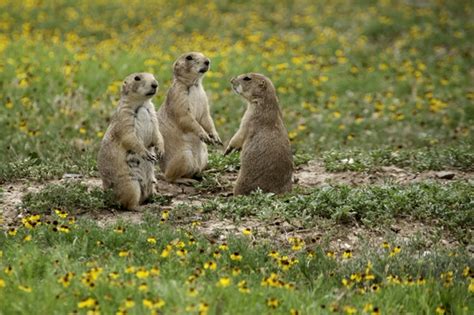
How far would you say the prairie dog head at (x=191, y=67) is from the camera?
9266 millimetres

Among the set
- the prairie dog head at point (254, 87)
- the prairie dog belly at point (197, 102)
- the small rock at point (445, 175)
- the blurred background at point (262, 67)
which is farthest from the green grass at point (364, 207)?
the blurred background at point (262, 67)

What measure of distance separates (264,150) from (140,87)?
1372mm

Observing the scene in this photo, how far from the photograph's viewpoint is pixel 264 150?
841 cm

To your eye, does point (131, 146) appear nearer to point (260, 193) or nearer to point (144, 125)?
point (144, 125)

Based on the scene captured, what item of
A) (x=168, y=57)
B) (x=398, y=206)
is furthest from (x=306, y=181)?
(x=168, y=57)

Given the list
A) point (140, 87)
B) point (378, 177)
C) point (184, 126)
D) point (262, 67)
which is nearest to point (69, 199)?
point (140, 87)

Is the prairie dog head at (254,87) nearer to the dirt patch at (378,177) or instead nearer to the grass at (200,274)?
the dirt patch at (378,177)

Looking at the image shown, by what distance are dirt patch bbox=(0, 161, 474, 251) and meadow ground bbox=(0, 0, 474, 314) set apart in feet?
0.07

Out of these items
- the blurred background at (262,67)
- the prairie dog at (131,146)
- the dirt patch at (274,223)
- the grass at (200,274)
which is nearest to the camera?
the grass at (200,274)

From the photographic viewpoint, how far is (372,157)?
9.92 m

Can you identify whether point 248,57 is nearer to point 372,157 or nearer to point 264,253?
point 372,157

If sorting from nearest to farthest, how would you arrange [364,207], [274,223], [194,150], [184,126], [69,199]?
[274,223], [364,207], [69,199], [184,126], [194,150]

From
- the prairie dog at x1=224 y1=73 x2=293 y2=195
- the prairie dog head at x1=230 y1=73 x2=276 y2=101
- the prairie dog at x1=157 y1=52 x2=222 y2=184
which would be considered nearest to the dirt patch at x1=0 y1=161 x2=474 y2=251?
the prairie dog at x1=157 y1=52 x2=222 y2=184

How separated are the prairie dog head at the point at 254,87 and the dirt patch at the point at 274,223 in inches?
40.2
